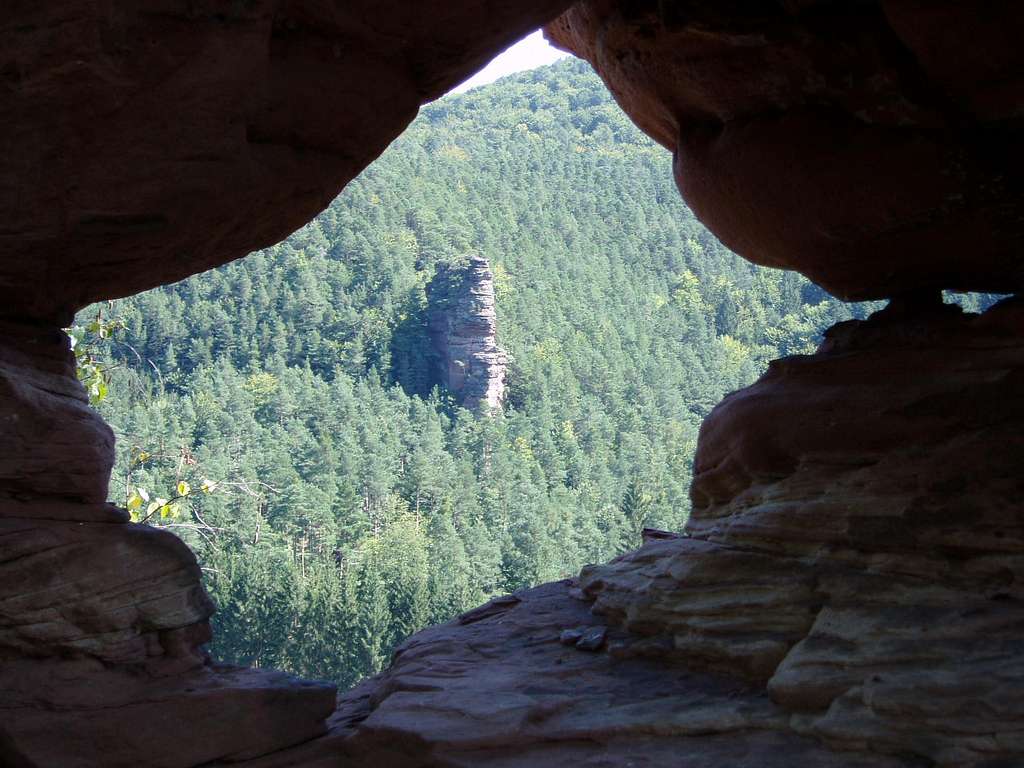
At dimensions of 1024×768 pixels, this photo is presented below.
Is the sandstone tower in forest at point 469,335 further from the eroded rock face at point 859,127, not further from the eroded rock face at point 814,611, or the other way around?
the eroded rock face at point 814,611

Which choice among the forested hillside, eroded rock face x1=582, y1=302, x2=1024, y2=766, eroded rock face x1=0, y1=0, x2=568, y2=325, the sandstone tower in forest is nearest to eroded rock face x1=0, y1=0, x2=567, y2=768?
eroded rock face x1=0, y1=0, x2=568, y2=325

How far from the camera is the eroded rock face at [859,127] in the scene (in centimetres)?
712

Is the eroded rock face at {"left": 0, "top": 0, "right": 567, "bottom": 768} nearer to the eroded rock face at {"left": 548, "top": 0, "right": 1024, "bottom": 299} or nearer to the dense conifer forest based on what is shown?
the eroded rock face at {"left": 548, "top": 0, "right": 1024, "bottom": 299}

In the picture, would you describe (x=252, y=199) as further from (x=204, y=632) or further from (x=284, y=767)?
(x=284, y=767)

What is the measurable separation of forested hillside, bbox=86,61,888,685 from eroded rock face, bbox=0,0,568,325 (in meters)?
34.0

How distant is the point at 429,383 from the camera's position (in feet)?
308

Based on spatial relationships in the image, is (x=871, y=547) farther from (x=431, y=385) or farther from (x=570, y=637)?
(x=431, y=385)

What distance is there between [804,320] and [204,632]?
313ft

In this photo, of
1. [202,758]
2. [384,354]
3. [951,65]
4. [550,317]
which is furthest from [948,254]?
[550,317]

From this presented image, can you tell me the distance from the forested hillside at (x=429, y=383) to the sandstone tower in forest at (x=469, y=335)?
5.42 feet

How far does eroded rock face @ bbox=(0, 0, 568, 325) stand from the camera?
5.84 m

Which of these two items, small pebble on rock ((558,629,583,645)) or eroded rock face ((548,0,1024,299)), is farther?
small pebble on rock ((558,629,583,645))

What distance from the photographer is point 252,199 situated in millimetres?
6957

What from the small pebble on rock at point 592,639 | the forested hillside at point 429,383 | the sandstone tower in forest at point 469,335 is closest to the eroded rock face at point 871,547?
the small pebble on rock at point 592,639
